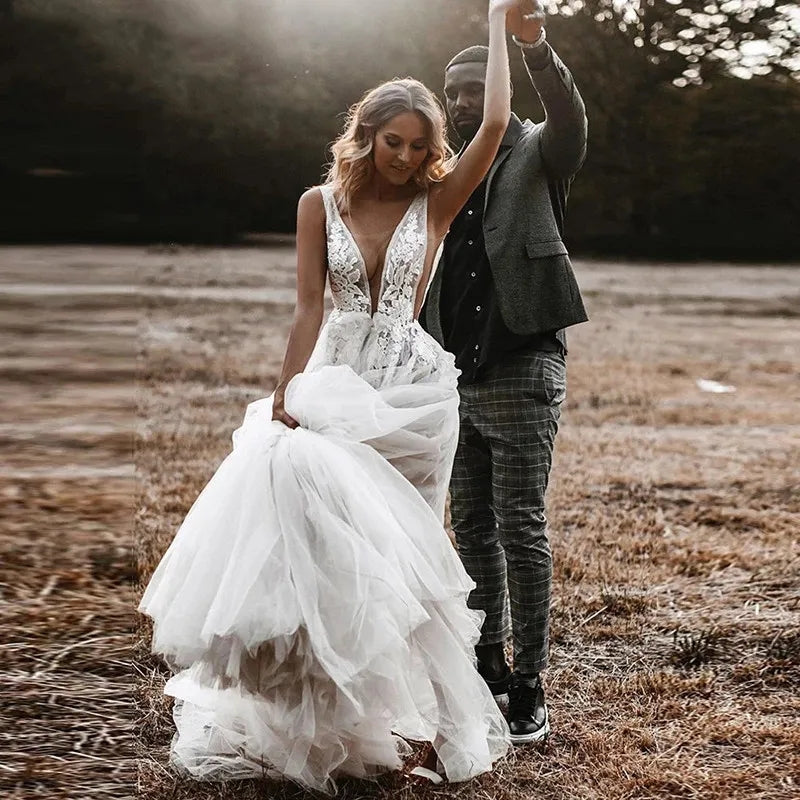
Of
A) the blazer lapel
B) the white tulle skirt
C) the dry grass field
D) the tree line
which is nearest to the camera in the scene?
the white tulle skirt

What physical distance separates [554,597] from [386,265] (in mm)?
1966

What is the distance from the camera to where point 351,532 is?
94.2 inches

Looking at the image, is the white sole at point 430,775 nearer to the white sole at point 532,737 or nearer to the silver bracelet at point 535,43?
the white sole at point 532,737

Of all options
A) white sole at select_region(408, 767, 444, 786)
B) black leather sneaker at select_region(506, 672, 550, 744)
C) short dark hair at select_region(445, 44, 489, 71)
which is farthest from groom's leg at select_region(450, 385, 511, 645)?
short dark hair at select_region(445, 44, 489, 71)

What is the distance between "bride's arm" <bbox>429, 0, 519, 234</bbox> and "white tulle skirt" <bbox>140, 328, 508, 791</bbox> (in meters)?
0.44

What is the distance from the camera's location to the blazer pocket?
2.95 m

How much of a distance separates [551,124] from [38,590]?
1783 mm

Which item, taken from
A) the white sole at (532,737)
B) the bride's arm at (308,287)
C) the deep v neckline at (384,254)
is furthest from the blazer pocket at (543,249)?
the white sole at (532,737)

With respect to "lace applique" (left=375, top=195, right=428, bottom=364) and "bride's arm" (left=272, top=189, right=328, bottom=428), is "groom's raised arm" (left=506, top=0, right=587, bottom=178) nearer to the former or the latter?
"lace applique" (left=375, top=195, right=428, bottom=364)

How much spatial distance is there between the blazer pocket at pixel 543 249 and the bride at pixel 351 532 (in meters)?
0.27

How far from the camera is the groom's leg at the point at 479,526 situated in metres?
3.12

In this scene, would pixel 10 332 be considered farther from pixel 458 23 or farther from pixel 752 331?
pixel 458 23

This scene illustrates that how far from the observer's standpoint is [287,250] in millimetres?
15094

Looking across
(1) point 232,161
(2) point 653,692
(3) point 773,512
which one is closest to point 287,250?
(1) point 232,161
